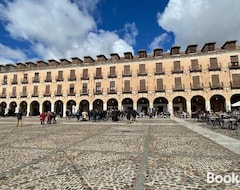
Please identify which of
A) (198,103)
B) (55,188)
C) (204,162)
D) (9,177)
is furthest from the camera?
(198,103)

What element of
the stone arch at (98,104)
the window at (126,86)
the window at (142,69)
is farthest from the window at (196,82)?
the stone arch at (98,104)

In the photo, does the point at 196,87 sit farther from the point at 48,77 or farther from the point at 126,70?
the point at 48,77

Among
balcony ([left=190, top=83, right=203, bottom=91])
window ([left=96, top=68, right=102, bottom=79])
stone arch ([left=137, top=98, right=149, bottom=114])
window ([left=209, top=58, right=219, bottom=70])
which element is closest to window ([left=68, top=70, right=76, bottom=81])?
window ([left=96, top=68, right=102, bottom=79])

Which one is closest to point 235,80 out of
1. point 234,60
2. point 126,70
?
point 234,60

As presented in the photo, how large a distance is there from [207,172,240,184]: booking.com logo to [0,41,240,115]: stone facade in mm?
24969

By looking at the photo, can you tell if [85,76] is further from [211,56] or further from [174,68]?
[211,56]

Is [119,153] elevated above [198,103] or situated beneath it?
situated beneath

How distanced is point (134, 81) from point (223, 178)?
89.4 feet

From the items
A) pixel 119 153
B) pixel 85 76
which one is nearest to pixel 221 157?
pixel 119 153

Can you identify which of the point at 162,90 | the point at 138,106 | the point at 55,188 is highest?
the point at 162,90

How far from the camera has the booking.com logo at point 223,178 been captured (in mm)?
3276

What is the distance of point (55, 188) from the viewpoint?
3004mm

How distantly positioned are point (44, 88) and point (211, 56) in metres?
29.6

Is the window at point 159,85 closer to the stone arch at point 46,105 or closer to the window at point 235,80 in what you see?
the window at point 235,80
